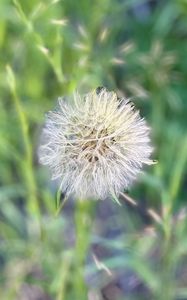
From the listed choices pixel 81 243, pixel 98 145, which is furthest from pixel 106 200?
pixel 98 145

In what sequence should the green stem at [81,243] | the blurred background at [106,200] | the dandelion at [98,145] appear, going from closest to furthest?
the dandelion at [98,145], the green stem at [81,243], the blurred background at [106,200]

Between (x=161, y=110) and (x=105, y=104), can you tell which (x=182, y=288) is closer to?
(x=161, y=110)

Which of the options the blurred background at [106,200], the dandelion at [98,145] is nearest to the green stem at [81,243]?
the blurred background at [106,200]

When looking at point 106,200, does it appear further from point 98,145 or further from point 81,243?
point 98,145

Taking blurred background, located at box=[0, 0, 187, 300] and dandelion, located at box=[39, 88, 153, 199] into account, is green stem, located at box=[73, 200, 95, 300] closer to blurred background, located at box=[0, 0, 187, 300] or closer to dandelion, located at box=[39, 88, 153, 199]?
blurred background, located at box=[0, 0, 187, 300]

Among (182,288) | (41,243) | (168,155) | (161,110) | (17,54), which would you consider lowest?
(182,288)

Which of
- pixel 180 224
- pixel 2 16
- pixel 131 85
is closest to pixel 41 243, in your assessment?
pixel 180 224

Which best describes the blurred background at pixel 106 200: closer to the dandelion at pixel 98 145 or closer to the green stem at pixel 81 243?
the green stem at pixel 81 243

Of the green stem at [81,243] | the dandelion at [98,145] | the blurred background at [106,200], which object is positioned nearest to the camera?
the dandelion at [98,145]
